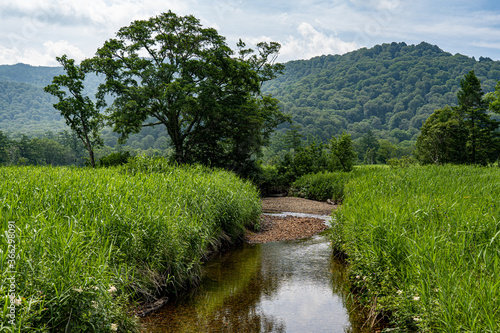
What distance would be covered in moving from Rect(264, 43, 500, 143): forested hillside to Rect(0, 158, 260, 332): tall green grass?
8233 cm

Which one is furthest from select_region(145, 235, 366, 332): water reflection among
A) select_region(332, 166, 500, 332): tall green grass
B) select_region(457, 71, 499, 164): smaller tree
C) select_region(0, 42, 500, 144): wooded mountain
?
select_region(0, 42, 500, 144): wooded mountain

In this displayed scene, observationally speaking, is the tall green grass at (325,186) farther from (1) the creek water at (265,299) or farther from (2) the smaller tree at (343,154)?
(1) the creek water at (265,299)

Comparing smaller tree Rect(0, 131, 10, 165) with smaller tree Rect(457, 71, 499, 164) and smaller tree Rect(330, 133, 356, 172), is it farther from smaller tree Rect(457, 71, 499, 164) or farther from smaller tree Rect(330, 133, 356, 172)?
smaller tree Rect(457, 71, 499, 164)

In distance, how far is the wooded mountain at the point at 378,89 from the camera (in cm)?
10388

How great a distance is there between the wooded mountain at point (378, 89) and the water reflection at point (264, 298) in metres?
81.7

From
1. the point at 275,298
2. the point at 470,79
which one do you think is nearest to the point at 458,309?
the point at 275,298

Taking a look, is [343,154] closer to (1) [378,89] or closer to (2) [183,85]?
(2) [183,85]

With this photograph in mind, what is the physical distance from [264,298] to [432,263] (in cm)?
268

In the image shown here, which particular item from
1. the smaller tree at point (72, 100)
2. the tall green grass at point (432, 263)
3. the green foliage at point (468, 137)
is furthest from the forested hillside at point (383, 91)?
the tall green grass at point (432, 263)

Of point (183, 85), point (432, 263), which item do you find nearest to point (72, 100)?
point (183, 85)

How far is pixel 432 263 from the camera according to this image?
3.35 metres

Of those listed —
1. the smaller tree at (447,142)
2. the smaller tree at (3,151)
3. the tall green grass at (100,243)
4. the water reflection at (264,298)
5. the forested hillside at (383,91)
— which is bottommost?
the smaller tree at (3,151)

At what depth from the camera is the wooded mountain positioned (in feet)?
341

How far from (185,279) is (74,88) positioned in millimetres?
26621
